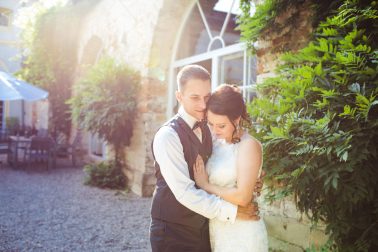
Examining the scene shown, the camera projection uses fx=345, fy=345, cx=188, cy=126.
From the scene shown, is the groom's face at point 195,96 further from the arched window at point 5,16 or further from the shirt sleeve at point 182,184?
the arched window at point 5,16

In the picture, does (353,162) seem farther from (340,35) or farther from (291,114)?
(340,35)

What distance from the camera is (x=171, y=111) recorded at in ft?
21.7

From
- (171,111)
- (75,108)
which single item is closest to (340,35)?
(171,111)

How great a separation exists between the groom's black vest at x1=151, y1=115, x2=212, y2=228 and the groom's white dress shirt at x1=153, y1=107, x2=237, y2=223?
0.05 meters

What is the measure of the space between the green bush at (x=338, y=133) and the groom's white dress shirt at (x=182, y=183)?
707mm

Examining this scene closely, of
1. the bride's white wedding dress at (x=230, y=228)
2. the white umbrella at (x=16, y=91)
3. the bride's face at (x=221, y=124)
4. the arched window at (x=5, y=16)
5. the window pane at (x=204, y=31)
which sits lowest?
the bride's white wedding dress at (x=230, y=228)

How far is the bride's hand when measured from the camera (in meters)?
1.91

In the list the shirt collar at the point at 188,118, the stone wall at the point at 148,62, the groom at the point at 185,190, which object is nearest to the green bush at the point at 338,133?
the groom at the point at 185,190

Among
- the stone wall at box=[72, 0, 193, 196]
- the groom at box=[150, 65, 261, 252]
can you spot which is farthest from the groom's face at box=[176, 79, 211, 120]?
the stone wall at box=[72, 0, 193, 196]

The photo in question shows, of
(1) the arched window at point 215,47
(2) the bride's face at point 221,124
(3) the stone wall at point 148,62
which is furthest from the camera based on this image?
(3) the stone wall at point 148,62

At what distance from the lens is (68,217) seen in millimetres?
4996

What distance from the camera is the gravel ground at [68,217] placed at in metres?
3.96

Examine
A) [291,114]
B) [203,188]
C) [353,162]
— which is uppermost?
[291,114]

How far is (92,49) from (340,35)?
9.26m
